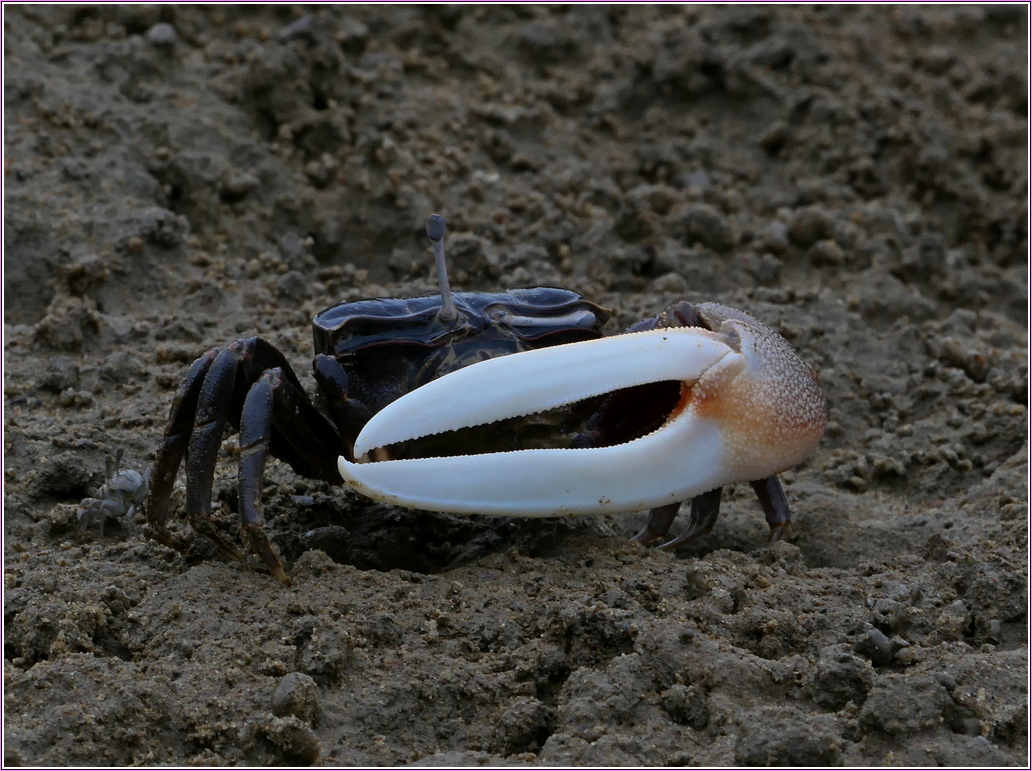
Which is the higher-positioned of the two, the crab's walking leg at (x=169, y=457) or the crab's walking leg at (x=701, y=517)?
the crab's walking leg at (x=169, y=457)

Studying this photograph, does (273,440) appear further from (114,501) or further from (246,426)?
(114,501)

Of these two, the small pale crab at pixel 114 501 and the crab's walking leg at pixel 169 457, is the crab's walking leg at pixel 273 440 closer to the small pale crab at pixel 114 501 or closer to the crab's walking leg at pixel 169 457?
the crab's walking leg at pixel 169 457

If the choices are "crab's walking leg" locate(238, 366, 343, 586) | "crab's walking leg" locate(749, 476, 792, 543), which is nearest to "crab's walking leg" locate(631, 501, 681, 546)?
"crab's walking leg" locate(749, 476, 792, 543)

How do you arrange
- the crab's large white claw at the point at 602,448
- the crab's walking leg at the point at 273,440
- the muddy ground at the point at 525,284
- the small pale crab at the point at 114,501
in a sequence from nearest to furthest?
the muddy ground at the point at 525,284
the crab's large white claw at the point at 602,448
the crab's walking leg at the point at 273,440
the small pale crab at the point at 114,501

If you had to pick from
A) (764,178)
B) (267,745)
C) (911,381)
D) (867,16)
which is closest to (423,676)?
(267,745)

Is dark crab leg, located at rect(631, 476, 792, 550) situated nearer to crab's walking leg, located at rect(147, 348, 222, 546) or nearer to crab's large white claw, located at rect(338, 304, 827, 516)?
crab's large white claw, located at rect(338, 304, 827, 516)

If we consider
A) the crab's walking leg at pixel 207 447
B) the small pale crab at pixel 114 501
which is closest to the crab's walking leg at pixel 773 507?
the crab's walking leg at pixel 207 447

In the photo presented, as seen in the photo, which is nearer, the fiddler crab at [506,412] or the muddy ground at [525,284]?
the muddy ground at [525,284]
